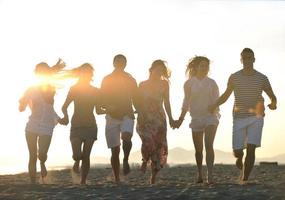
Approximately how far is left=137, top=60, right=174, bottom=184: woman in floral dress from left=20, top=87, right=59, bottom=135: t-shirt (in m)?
1.97

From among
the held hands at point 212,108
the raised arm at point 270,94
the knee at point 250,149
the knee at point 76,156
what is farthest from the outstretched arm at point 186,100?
the knee at point 76,156

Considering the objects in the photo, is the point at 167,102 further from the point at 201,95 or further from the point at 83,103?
the point at 83,103

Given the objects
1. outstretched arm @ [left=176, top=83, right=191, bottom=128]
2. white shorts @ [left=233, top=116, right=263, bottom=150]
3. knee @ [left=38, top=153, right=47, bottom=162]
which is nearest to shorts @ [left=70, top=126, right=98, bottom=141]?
knee @ [left=38, top=153, right=47, bottom=162]

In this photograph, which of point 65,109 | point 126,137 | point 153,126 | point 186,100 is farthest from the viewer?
point 65,109

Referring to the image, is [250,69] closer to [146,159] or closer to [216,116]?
[216,116]

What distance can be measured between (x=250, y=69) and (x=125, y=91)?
2.64 meters

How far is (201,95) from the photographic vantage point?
1241 cm

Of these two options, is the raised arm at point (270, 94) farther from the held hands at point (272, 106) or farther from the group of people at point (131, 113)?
the group of people at point (131, 113)

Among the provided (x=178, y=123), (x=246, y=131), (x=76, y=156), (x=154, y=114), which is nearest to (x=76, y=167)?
(x=76, y=156)

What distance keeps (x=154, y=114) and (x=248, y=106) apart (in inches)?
83.2

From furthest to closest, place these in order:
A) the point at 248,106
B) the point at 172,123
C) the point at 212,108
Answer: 1. the point at 172,123
2. the point at 212,108
3. the point at 248,106

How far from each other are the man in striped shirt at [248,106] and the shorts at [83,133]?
2.90 meters

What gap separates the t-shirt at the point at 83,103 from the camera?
41.3 feet

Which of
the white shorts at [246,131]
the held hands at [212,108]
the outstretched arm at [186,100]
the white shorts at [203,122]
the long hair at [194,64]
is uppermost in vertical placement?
the long hair at [194,64]
